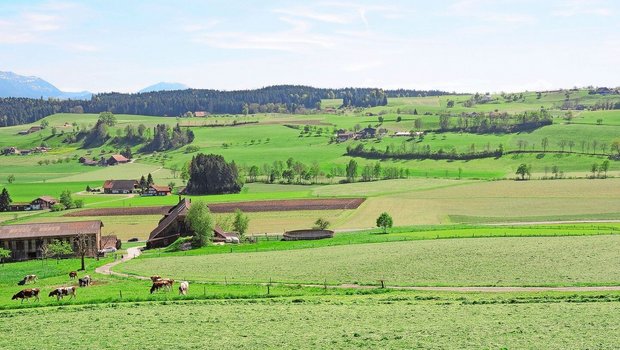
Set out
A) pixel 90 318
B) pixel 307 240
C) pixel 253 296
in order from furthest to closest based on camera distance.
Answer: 1. pixel 307 240
2. pixel 253 296
3. pixel 90 318

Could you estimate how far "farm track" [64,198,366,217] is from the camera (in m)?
112

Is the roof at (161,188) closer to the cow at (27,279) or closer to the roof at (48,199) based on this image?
the roof at (48,199)

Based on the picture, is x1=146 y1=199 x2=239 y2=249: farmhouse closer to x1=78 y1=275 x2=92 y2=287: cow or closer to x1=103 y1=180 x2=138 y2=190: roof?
x1=78 y1=275 x2=92 y2=287: cow

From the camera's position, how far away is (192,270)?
58188 millimetres

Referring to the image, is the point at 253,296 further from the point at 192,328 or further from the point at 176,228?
the point at 176,228

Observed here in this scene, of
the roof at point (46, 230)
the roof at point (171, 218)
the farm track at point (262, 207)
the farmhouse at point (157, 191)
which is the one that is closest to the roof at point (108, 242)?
the roof at point (46, 230)

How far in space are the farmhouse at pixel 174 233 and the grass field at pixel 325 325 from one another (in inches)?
1663

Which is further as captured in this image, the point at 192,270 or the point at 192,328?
the point at 192,270

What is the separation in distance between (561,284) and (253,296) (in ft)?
70.2

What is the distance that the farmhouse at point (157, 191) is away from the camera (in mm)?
142000

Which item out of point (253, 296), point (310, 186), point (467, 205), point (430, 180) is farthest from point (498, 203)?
point (253, 296)

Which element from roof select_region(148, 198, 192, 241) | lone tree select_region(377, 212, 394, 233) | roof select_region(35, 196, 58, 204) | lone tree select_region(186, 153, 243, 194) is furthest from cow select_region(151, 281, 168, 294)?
lone tree select_region(186, 153, 243, 194)

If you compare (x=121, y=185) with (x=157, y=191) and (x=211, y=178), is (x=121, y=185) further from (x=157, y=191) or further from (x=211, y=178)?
(x=211, y=178)

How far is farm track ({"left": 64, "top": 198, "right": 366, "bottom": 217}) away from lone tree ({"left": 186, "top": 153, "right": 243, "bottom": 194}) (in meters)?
25.5
